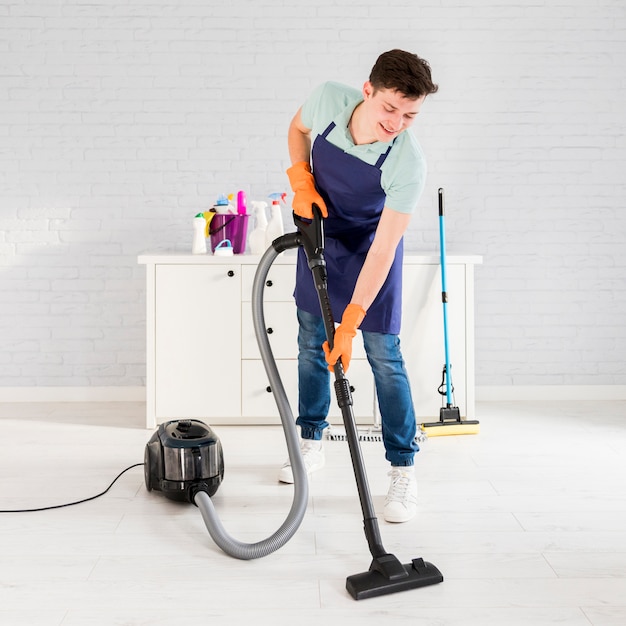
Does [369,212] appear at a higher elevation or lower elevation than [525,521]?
higher

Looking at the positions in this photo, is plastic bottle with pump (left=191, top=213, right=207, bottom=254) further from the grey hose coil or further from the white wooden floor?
the grey hose coil

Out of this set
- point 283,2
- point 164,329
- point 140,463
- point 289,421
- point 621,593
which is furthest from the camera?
point 283,2

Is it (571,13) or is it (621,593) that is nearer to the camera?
(621,593)

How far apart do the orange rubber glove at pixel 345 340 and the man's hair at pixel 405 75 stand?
511 mm

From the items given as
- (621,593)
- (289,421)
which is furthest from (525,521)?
(289,421)

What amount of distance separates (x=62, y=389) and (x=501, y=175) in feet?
6.87

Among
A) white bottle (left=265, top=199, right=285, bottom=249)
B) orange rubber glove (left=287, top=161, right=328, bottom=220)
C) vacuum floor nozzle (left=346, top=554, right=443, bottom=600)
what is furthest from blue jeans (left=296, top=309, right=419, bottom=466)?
white bottle (left=265, top=199, right=285, bottom=249)

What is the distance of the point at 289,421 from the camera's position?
2.06m

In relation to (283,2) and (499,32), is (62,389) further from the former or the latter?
(499,32)

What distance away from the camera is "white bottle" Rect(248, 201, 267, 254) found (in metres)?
3.22

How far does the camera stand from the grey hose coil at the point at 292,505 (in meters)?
1.88

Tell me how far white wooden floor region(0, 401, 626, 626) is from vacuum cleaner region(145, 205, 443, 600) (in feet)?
0.12

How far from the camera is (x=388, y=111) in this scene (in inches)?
73.5

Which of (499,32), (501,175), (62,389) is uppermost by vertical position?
(499,32)
